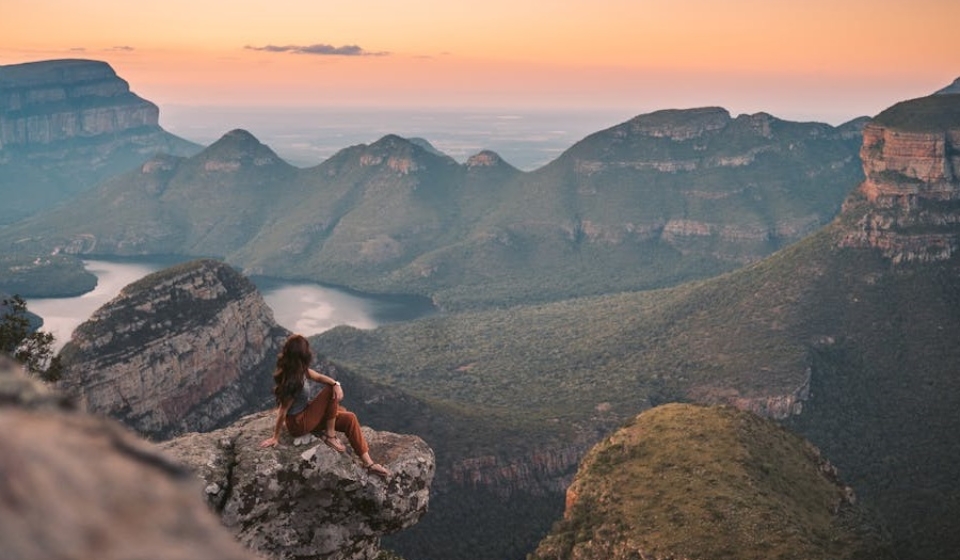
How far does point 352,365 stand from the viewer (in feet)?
415

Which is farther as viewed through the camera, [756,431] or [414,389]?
[414,389]

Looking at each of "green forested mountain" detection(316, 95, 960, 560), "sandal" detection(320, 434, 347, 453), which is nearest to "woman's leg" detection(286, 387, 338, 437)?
"sandal" detection(320, 434, 347, 453)

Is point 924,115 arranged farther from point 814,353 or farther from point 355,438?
point 355,438

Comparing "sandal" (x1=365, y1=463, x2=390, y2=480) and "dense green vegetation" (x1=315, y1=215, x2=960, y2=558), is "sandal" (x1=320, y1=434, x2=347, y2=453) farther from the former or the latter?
"dense green vegetation" (x1=315, y1=215, x2=960, y2=558)

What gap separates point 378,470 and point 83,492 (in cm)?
1268

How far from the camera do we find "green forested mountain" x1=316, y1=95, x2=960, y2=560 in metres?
83.4

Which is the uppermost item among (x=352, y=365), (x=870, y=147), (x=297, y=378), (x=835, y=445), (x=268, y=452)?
(x=870, y=147)

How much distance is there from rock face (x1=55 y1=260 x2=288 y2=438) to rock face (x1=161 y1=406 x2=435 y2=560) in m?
50.4

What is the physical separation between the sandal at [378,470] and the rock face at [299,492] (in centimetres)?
11

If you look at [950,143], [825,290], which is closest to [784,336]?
[825,290]

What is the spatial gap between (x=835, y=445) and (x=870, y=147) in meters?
62.4

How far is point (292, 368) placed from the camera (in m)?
15.6

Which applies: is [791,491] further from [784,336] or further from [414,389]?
[414,389]

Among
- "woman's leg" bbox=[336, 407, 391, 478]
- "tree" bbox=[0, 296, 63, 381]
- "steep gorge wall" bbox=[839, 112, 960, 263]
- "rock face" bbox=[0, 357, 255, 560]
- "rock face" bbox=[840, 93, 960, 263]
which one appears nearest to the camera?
"rock face" bbox=[0, 357, 255, 560]
